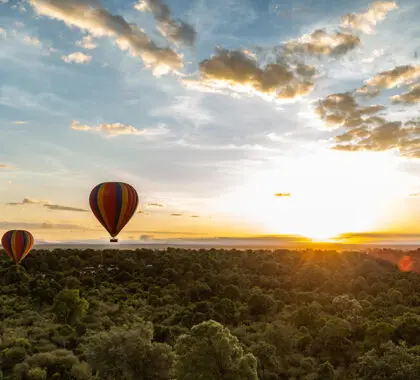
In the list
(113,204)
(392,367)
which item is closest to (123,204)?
(113,204)

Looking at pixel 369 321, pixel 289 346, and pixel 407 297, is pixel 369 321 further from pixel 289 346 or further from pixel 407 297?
pixel 407 297

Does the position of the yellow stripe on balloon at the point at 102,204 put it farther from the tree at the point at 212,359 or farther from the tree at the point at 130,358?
the tree at the point at 212,359

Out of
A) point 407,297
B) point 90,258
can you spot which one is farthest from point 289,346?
point 90,258

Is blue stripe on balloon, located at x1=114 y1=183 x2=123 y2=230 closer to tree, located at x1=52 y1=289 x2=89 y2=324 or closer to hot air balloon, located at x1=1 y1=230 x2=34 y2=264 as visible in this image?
tree, located at x1=52 y1=289 x2=89 y2=324

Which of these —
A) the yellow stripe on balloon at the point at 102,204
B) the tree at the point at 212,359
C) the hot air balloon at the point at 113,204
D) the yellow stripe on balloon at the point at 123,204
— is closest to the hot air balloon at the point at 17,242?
the hot air balloon at the point at 113,204

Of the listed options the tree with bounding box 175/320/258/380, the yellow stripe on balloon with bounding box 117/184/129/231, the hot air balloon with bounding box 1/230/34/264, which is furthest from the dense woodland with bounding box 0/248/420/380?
the yellow stripe on balloon with bounding box 117/184/129/231
